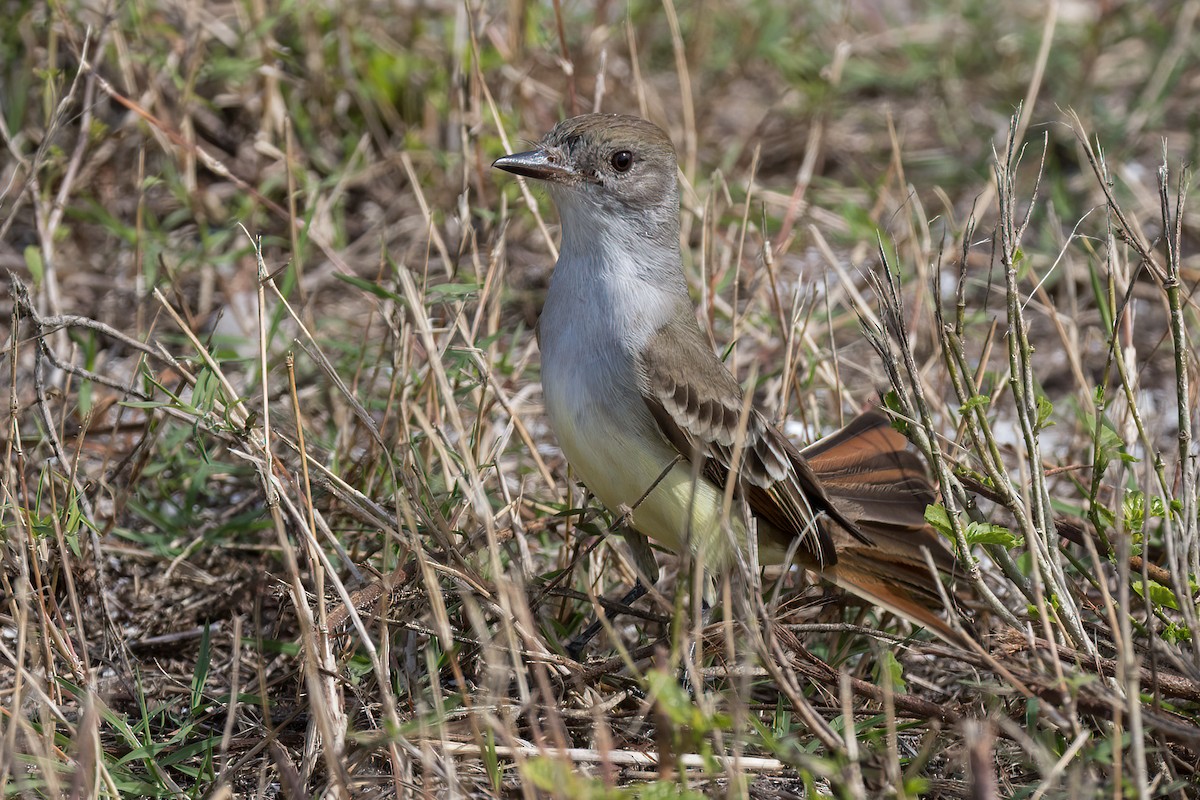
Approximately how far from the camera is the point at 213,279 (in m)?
5.52

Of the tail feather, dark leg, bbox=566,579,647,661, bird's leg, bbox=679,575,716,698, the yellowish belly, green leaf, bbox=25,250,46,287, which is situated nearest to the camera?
bird's leg, bbox=679,575,716,698

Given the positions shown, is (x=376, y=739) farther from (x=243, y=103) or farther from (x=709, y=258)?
(x=243, y=103)

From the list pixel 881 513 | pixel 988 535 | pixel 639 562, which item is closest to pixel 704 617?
pixel 639 562

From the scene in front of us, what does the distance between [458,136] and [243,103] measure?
1.02 metres

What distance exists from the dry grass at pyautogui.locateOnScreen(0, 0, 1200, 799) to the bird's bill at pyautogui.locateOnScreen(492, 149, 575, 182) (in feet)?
1.23

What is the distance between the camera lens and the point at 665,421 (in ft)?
12.2

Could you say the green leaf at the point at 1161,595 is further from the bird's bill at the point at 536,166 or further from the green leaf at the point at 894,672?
the bird's bill at the point at 536,166

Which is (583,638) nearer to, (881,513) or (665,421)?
(665,421)

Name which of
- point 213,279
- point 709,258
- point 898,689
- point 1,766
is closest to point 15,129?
point 213,279

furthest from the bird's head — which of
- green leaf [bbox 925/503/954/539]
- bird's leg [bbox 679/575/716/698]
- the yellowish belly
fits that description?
green leaf [bbox 925/503/954/539]

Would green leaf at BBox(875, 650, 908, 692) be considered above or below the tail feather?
below

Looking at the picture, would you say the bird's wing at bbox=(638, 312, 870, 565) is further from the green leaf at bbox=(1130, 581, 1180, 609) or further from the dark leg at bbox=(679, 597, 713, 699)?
the green leaf at bbox=(1130, 581, 1180, 609)

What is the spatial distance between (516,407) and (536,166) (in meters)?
1.21

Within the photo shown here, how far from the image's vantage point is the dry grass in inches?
123
